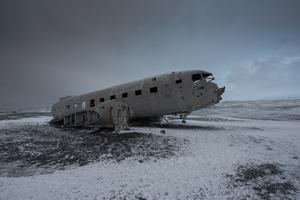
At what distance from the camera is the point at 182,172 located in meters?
6.83

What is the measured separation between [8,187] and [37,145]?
6537 mm

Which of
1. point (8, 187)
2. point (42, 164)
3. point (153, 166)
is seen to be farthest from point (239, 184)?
point (42, 164)

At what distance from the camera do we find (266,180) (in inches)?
243

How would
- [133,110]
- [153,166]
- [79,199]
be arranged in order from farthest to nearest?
[133,110] < [153,166] < [79,199]

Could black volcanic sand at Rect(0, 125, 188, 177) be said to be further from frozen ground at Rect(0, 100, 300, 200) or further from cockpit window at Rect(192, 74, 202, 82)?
cockpit window at Rect(192, 74, 202, 82)

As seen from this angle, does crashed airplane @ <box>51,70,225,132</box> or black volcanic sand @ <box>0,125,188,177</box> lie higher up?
crashed airplane @ <box>51,70,225,132</box>

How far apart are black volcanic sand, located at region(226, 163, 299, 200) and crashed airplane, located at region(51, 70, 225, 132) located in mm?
9222

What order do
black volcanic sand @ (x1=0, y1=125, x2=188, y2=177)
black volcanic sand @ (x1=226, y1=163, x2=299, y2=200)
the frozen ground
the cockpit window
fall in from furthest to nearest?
the cockpit window, black volcanic sand @ (x1=0, y1=125, x2=188, y2=177), the frozen ground, black volcanic sand @ (x1=226, y1=163, x2=299, y2=200)

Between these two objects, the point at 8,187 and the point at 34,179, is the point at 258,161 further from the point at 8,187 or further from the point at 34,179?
the point at 8,187

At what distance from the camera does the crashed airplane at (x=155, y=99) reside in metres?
15.9

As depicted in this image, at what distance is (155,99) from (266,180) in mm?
11793

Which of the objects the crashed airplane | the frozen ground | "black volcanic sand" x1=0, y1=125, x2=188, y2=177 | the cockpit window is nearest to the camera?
the frozen ground

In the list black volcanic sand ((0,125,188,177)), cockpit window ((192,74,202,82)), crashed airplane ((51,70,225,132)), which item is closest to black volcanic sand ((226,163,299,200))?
black volcanic sand ((0,125,188,177))

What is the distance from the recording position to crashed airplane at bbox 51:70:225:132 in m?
15.9
